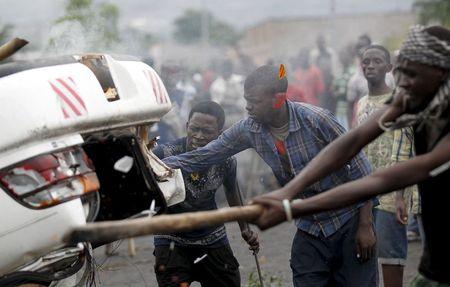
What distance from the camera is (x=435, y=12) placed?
25250 mm

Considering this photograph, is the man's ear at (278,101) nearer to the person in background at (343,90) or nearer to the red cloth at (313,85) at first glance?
the person in background at (343,90)

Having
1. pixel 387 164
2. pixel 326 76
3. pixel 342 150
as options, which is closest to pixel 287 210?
pixel 342 150

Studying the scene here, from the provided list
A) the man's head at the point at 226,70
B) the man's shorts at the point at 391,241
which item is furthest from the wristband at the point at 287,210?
the man's head at the point at 226,70

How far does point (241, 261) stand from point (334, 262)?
3153 millimetres

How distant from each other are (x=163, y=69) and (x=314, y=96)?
11.8ft

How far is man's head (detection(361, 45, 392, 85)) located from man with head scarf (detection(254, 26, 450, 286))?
135 inches

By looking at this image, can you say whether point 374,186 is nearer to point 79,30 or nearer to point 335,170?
point 335,170

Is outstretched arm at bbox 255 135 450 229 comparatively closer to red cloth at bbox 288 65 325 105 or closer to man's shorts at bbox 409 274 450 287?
man's shorts at bbox 409 274 450 287

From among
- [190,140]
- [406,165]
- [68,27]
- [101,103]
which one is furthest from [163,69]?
[406,165]

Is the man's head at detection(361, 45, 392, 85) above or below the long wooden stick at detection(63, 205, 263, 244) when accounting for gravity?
below

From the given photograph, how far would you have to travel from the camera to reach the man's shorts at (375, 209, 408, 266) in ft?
23.1

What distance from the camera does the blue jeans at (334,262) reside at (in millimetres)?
5812

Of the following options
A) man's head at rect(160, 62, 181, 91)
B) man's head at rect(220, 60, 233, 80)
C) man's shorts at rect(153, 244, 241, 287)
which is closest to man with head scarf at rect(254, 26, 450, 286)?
man's shorts at rect(153, 244, 241, 287)

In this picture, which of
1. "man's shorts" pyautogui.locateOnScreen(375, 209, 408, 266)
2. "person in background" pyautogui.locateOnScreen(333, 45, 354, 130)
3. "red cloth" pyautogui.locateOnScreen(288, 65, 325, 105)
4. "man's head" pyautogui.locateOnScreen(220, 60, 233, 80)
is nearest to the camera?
"man's shorts" pyautogui.locateOnScreen(375, 209, 408, 266)
